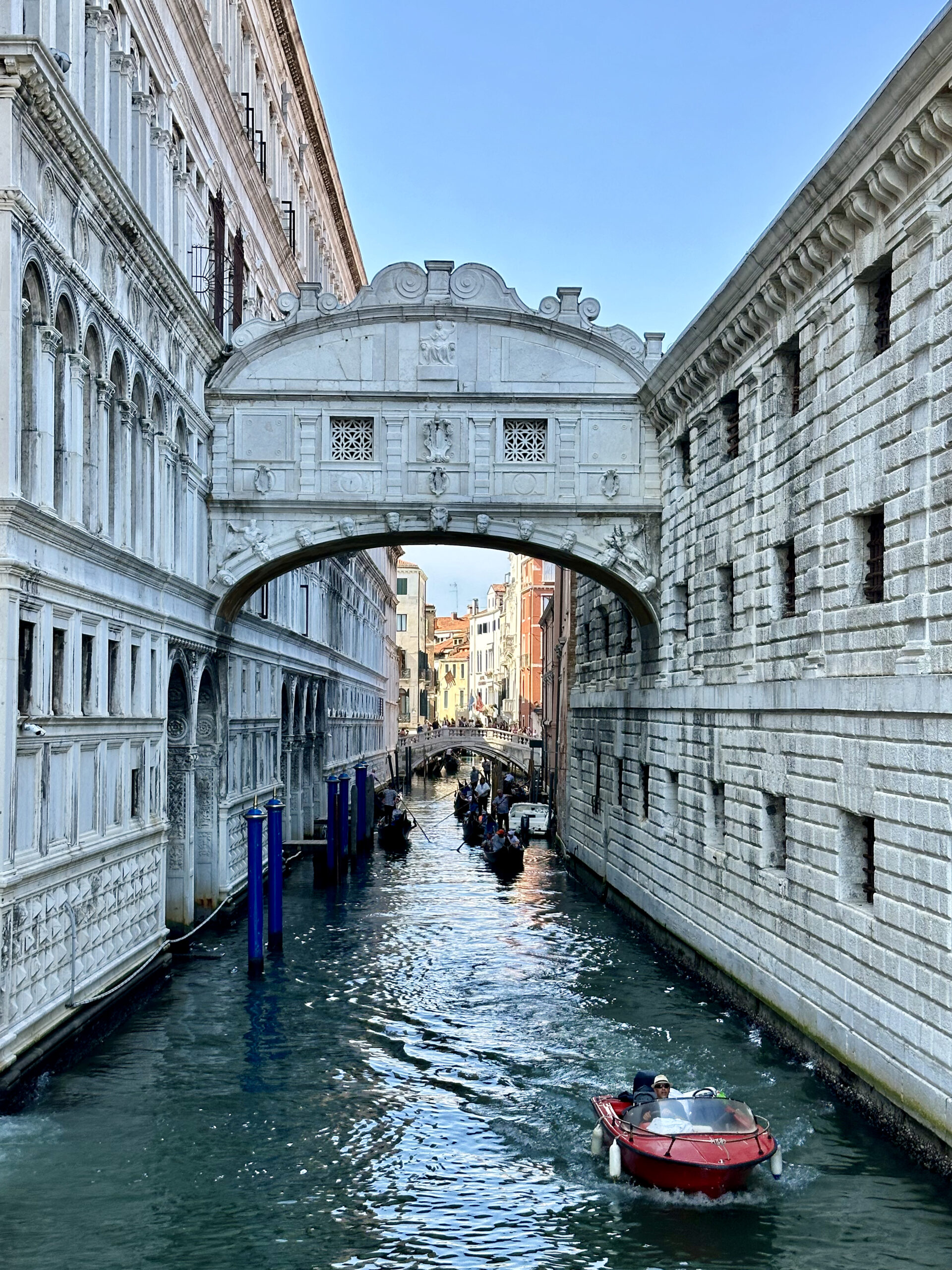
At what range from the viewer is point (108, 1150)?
12.5m

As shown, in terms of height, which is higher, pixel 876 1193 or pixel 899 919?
pixel 899 919

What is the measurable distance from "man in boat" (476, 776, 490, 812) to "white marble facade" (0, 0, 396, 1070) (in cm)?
1689

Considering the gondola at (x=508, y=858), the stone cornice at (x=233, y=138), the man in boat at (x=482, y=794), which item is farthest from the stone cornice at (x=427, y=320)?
the man in boat at (x=482, y=794)

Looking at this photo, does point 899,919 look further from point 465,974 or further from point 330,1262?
point 465,974

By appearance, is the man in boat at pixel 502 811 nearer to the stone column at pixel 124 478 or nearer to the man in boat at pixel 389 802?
the man in boat at pixel 389 802

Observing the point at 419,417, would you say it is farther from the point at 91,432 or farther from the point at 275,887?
the point at 91,432

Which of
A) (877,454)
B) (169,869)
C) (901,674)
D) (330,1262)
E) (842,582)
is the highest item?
(877,454)

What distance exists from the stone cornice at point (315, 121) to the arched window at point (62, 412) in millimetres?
19374

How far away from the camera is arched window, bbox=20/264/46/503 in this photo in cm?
1349

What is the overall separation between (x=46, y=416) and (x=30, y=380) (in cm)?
43

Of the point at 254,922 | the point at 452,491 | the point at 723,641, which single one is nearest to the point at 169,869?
the point at 254,922

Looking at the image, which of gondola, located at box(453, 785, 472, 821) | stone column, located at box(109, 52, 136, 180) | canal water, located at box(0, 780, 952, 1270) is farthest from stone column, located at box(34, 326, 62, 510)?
gondola, located at box(453, 785, 472, 821)

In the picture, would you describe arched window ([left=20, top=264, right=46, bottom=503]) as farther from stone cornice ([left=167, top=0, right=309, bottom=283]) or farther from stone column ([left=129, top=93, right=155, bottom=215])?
stone cornice ([left=167, top=0, right=309, bottom=283])

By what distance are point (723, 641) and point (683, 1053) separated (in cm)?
583
